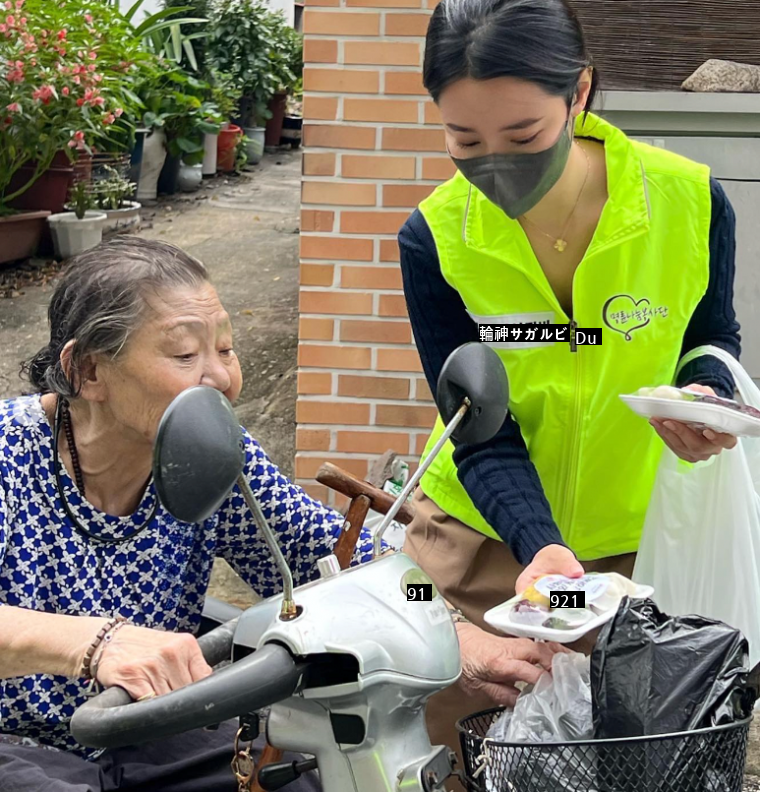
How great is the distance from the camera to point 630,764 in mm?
1169

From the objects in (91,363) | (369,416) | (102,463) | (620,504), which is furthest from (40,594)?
(369,416)

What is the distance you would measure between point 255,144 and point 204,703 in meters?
11.1

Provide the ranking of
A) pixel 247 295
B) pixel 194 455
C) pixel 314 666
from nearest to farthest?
pixel 194 455 < pixel 314 666 < pixel 247 295

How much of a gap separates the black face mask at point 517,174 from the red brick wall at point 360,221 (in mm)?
2124

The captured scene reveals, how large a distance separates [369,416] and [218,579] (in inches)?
31.9

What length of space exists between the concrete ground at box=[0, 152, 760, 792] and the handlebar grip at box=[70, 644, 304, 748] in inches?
88.9

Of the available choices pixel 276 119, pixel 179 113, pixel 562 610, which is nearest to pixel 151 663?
pixel 562 610

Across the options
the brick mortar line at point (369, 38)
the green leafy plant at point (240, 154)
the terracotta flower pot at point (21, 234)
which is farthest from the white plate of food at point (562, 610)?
the green leafy plant at point (240, 154)

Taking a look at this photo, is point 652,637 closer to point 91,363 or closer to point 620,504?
point 620,504

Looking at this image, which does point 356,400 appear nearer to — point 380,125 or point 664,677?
point 380,125

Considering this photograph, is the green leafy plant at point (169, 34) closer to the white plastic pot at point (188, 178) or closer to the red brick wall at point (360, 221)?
the white plastic pot at point (188, 178)

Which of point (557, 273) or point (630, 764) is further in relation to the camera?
point (557, 273)

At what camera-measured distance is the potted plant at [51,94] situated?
21.8 ft

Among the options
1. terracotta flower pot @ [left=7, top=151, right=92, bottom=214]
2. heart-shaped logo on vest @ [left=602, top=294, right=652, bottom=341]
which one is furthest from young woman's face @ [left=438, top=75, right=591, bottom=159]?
terracotta flower pot @ [left=7, top=151, right=92, bottom=214]
